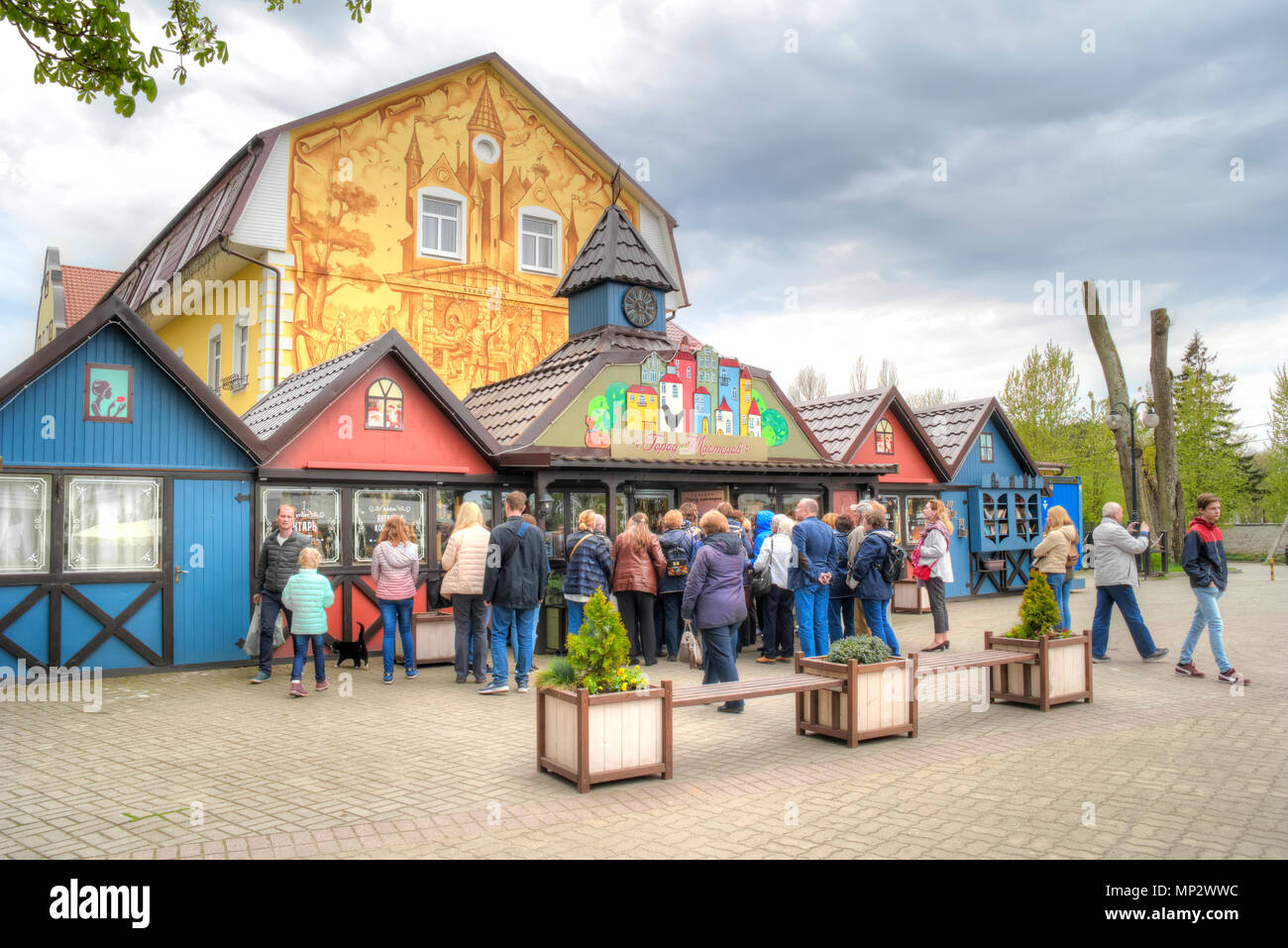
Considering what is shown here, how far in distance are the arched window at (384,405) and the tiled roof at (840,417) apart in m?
8.16

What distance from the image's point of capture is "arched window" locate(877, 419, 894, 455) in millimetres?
18688

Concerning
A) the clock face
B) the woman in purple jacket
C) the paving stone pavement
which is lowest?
the paving stone pavement

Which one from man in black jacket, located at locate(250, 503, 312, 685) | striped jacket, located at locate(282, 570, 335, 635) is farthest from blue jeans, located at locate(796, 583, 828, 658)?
man in black jacket, located at locate(250, 503, 312, 685)

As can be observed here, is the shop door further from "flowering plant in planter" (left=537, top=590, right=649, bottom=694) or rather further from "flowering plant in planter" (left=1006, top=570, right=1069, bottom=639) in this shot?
"flowering plant in planter" (left=537, top=590, right=649, bottom=694)

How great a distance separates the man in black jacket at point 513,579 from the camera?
9.62m

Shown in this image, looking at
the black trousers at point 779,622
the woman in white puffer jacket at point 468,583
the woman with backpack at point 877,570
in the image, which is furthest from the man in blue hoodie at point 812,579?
the woman in white puffer jacket at point 468,583

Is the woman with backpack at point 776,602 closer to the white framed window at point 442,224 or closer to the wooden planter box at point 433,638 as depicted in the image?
the wooden planter box at point 433,638

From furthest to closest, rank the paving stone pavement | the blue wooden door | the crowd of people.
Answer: the blue wooden door → the crowd of people → the paving stone pavement

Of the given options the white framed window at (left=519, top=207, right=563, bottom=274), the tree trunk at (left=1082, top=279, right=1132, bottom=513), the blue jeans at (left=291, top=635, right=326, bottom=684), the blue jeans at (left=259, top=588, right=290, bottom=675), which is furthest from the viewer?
the tree trunk at (left=1082, top=279, right=1132, bottom=513)

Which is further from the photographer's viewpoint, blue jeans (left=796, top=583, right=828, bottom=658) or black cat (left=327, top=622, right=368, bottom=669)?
black cat (left=327, top=622, right=368, bottom=669)

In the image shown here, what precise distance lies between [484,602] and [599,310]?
6881mm

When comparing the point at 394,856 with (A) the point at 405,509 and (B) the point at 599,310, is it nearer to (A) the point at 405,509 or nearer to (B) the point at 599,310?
(A) the point at 405,509

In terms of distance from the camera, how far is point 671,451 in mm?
13867

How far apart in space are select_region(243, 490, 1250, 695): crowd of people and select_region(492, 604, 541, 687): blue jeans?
15 millimetres
